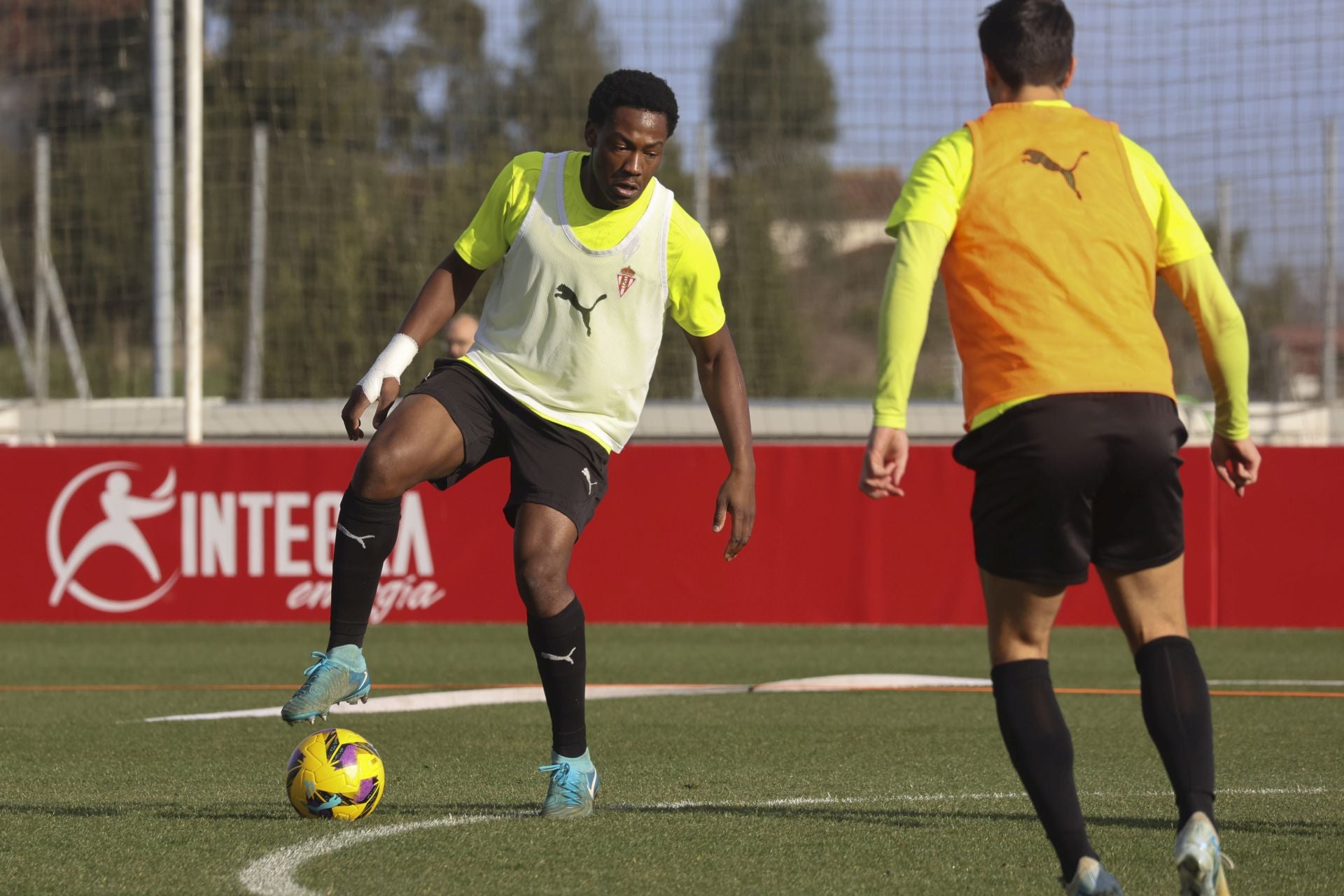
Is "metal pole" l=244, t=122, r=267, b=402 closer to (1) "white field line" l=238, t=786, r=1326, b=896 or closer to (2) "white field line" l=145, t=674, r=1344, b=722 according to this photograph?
(2) "white field line" l=145, t=674, r=1344, b=722

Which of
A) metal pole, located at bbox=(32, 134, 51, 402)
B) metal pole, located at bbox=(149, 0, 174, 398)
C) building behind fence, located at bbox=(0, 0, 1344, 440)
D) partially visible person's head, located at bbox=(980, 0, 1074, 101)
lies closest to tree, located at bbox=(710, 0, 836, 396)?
building behind fence, located at bbox=(0, 0, 1344, 440)

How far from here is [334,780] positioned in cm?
498

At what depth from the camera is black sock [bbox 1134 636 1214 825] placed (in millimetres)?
3682

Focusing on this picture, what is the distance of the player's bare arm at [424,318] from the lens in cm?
512

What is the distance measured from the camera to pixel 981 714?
7629 mm

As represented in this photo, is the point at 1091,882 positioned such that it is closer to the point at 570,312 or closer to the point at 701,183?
the point at 570,312

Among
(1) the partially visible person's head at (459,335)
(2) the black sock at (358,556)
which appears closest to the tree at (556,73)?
(1) the partially visible person's head at (459,335)

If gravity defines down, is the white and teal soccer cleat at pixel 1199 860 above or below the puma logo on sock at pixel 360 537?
below

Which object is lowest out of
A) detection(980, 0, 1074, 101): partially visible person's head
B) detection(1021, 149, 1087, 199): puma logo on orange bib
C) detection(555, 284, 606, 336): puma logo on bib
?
detection(555, 284, 606, 336): puma logo on bib

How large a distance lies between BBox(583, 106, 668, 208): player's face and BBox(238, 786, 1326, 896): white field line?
5.59ft

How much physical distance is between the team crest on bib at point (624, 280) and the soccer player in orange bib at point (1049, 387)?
148cm

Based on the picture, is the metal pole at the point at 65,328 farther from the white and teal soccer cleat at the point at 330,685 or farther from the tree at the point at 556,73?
the white and teal soccer cleat at the point at 330,685

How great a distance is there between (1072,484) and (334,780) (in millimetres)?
2293

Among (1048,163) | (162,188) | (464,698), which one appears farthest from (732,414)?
(162,188)
